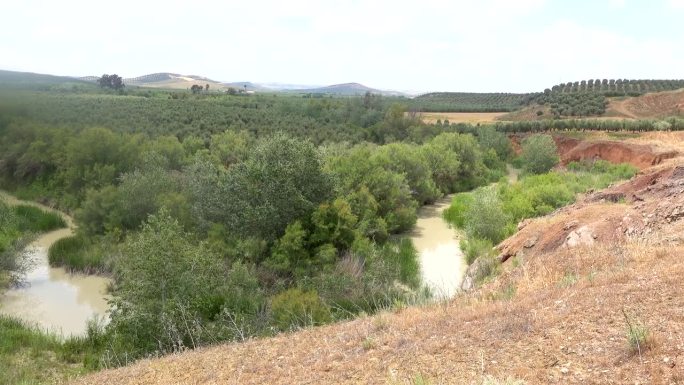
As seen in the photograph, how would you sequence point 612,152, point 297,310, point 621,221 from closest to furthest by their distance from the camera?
point 297,310
point 621,221
point 612,152

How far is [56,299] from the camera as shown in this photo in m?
22.6

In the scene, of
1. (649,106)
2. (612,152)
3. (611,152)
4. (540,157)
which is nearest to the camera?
(540,157)

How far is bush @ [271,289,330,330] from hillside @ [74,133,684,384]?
3.22 metres

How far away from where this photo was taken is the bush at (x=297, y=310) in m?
14.5

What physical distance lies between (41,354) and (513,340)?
50.8 ft

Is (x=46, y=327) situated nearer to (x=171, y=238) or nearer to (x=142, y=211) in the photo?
(x=171, y=238)

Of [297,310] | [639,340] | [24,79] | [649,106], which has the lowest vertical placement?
[297,310]

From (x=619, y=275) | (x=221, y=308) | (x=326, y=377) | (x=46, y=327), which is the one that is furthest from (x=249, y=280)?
(x=619, y=275)

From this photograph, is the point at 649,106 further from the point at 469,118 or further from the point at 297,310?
the point at 297,310

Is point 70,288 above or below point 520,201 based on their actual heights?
below

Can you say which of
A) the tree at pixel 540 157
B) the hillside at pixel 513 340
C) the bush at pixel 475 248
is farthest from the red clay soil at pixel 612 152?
the hillside at pixel 513 340

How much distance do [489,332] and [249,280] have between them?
12.1 meters

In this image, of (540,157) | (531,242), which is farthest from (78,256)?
(540,157)

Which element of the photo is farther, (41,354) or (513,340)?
(41,354)
